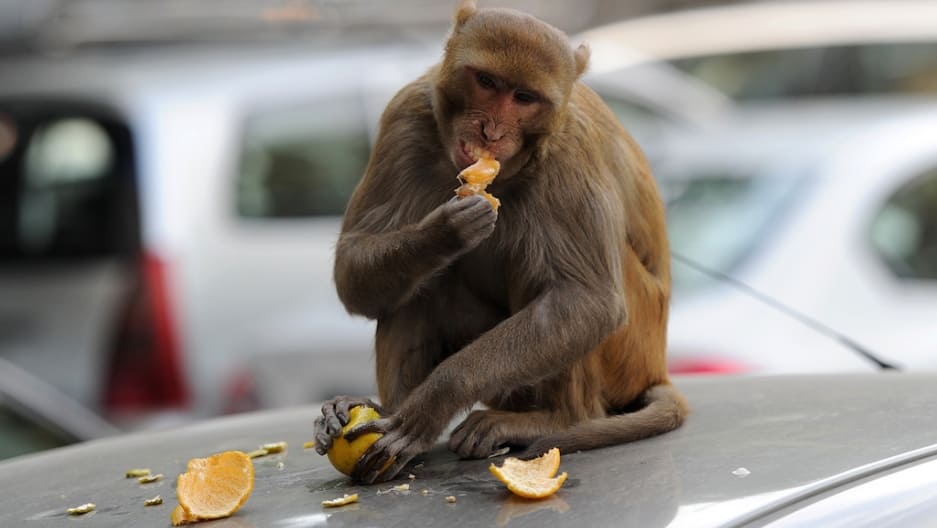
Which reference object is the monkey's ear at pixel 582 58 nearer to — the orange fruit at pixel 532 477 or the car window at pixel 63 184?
the orange fruit at pixel 532 477

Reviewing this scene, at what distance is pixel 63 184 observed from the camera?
267 inches

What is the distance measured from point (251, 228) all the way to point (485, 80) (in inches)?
152

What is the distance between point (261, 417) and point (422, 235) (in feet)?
3.20

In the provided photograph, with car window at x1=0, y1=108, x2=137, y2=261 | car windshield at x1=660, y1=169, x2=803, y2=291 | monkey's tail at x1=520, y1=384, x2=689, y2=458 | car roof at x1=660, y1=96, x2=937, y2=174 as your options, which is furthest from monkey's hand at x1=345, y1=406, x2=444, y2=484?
car roof at x1=660, y1=96, x2=937, y2=174

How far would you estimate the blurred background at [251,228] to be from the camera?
20.7 feet

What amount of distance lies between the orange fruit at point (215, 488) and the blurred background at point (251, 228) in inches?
130

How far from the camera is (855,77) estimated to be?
12.9 m

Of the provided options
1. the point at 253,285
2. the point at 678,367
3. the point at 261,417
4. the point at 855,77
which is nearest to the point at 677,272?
the point at 678,367

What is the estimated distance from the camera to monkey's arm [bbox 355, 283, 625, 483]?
118 inches

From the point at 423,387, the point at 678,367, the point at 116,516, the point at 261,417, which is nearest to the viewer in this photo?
the point at 116,516

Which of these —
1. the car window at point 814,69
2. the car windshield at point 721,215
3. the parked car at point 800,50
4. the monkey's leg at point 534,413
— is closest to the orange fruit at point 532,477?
the monkey's leg at point 534,413

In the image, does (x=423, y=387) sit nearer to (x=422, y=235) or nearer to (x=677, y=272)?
(x=422, y=235)

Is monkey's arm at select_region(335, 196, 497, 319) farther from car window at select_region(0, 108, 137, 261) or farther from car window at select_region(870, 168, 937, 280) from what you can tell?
car window at select_region(870, 168, 937, 280)

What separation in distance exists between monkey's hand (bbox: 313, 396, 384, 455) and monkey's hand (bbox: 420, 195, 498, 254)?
0.42 metres
